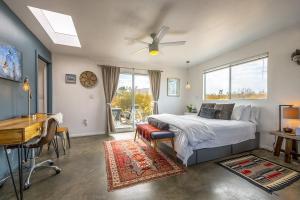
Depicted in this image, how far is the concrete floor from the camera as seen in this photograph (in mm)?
1742

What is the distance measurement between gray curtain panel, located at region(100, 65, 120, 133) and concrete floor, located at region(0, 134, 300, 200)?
7.55ft

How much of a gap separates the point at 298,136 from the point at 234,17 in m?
2.43

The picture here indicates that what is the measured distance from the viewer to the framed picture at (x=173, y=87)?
19.4 feet

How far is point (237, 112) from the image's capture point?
3.66 metres

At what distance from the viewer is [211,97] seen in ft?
16.5

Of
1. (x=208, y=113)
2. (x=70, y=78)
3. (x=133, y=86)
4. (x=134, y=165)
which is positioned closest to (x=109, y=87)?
(x=133, y=86)

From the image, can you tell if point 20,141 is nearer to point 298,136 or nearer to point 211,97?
point 298,136

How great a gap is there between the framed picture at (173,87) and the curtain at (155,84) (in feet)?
1.88

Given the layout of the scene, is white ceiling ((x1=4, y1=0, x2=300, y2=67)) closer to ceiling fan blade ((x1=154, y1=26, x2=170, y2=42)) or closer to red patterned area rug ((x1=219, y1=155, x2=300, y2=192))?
ceiling fan blade ((x1=154, y1=26, x2=170, y2=42))

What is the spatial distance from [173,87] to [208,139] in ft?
11.8

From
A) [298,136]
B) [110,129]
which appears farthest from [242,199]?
[110,129]

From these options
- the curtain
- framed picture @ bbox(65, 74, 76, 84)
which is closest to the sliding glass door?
the curtain

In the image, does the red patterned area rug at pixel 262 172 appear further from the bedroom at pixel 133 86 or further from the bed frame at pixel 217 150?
the bed frame at pixel 217 150

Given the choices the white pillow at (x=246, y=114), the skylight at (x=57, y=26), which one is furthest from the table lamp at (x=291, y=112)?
the skylight at (x=57, y=26)
